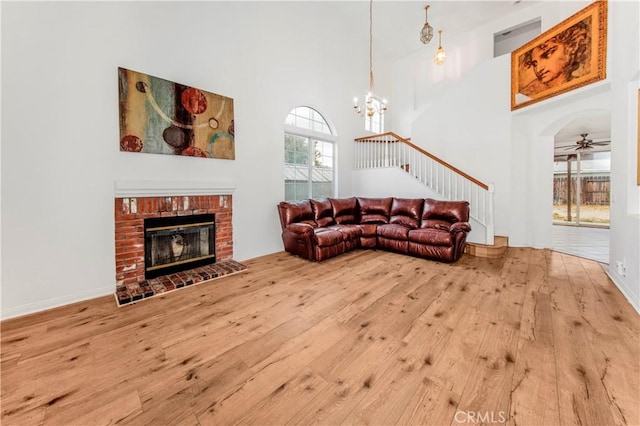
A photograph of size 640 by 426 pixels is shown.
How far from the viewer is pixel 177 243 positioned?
338 cm

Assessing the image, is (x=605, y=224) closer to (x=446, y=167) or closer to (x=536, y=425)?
(x=446, y=167)

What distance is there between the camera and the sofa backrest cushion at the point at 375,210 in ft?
16.8

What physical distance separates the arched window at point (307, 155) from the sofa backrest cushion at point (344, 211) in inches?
26.8

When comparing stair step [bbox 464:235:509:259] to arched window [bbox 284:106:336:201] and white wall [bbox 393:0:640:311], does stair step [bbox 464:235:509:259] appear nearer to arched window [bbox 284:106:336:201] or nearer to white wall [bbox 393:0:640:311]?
white wall [bbox 393:0:640:311]

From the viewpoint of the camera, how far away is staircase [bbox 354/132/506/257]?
4.39m

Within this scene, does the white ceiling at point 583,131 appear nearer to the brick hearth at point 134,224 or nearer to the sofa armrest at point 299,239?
the sofa armrest at point 299,239

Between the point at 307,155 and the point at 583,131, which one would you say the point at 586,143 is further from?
the point at 307,155

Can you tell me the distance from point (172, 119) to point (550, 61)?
582cm

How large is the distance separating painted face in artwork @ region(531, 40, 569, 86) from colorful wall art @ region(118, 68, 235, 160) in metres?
5.11

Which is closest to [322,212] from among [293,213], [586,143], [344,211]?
[344,211]

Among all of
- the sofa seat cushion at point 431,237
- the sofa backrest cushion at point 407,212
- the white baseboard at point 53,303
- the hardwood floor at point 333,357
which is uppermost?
the sofa backrest cushion at point 407,212

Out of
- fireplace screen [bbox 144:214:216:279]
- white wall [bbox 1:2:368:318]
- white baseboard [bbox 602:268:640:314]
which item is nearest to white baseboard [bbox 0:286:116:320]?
white wall [bbox 1:2:368:318]

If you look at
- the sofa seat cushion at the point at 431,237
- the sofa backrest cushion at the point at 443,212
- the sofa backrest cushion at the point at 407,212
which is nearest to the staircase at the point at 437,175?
the sofa backrest cushion at the point at 443,212

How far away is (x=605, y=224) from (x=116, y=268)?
11.3 m
